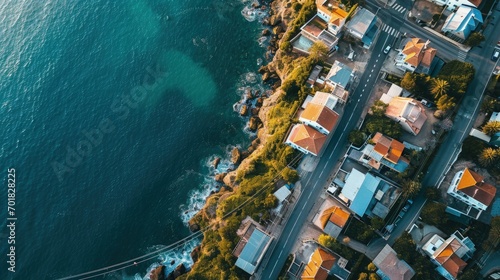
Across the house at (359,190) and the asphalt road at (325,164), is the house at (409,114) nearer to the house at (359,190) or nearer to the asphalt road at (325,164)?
the asphalt road at (325,164)

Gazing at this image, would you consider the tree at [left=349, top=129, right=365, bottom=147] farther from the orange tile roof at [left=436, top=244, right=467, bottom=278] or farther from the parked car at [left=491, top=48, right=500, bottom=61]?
the parked car at [left=491, top=48, right=500, bottom=61]

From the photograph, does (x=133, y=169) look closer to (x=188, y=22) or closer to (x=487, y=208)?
(x=188, y=22)

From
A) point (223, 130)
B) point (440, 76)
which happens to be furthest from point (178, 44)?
point (440, 76)

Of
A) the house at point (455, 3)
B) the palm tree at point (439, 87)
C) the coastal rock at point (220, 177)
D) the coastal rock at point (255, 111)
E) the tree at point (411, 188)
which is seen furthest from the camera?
the coastal rock at point (255, 111)

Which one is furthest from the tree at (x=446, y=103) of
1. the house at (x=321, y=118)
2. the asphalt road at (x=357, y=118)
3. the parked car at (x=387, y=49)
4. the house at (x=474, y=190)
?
the house at (x=321, y=118)

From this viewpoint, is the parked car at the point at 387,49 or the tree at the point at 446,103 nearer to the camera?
the tree at the point at 446,103

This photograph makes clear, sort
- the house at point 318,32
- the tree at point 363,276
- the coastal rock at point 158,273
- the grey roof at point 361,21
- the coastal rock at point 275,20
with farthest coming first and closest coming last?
the coastal rock at point 275,20 → the house at point 318,32 → the grey roof at point 361,21 → the coastal rock at point 158,273 → the tree at point 363,276

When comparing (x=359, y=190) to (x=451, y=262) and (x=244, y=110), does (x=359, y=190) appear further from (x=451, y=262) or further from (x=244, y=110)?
(x=244, y=110)
